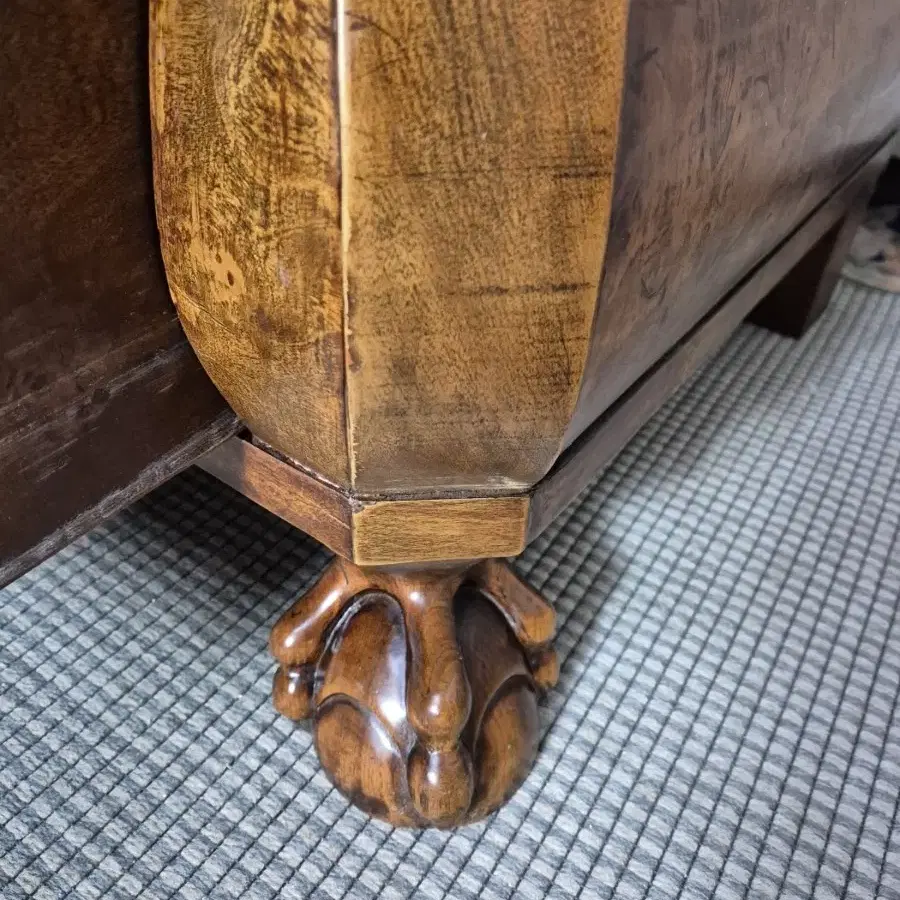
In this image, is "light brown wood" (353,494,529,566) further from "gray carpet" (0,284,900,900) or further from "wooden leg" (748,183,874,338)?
"wooden leg" (748,183,874,338)

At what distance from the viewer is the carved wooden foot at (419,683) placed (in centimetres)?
44

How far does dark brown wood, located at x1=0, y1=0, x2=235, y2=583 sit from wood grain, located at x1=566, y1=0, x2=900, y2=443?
149 mm

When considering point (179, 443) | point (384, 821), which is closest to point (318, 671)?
point (384, 821)

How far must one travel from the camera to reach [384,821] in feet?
1.56

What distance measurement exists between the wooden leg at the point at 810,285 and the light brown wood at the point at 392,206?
0.66 m

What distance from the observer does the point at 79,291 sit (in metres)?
0.28

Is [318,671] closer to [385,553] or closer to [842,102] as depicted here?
[385,553]

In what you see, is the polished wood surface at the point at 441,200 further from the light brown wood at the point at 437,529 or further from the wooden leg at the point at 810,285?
the wooden leg at the point at 810,285

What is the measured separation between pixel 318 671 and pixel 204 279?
0.26 m

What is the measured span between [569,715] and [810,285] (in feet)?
1.84

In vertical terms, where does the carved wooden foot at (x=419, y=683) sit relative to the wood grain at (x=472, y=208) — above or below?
below

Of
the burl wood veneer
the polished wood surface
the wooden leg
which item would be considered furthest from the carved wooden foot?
the wooden leg

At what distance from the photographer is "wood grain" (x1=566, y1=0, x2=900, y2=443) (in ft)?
0.90

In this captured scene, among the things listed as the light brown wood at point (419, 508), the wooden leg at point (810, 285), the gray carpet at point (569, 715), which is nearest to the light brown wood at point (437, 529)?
the light brown wood at point (419, 508)
